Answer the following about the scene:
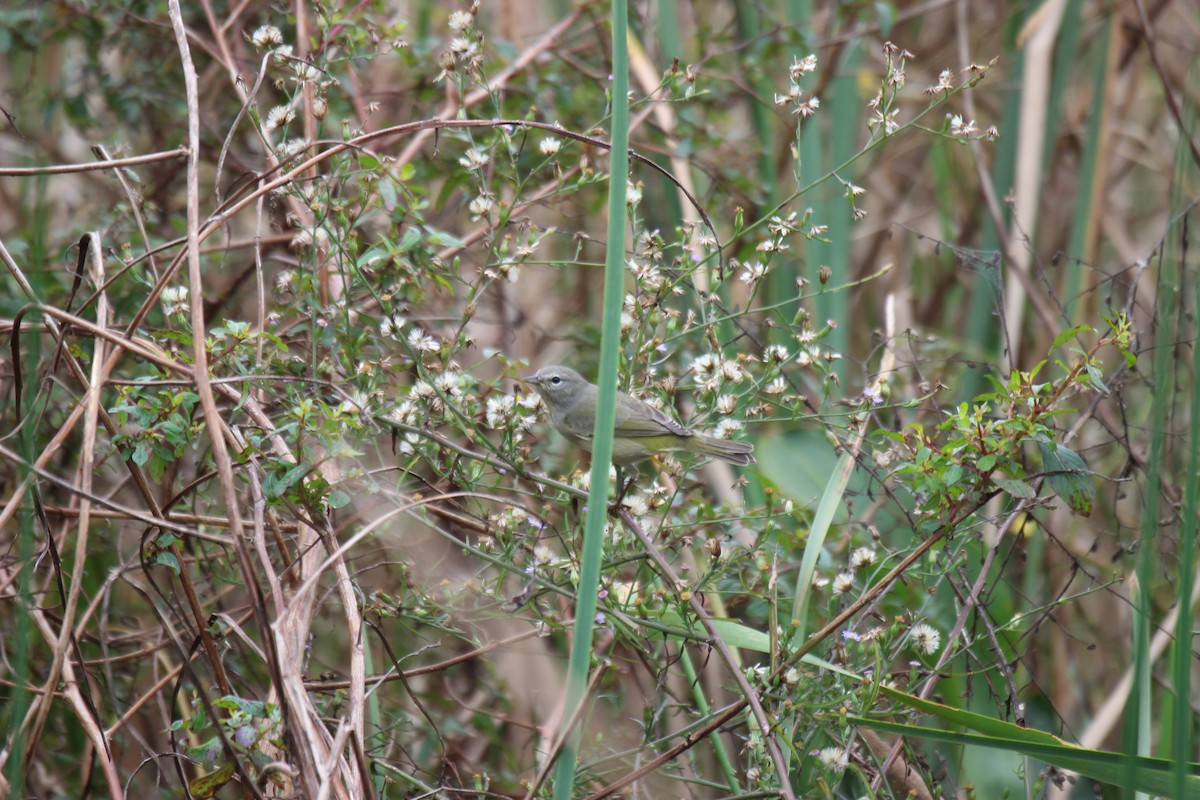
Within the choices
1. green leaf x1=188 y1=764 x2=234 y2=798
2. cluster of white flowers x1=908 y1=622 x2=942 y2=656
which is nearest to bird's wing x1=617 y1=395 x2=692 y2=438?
cluster of white flowers x1=908 y1=622 x2=942 y2=656

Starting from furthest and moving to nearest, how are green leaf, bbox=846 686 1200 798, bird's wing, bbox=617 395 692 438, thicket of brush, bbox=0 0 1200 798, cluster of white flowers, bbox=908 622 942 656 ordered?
bird's wing, bbox=617 395 692 438
cluster of white flowers, bbox=908 622 942 656
thicket of brush, bbox=0 0 1200 798
green leaf, bbox=846 686 1200 798

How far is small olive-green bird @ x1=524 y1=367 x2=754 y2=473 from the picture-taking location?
2.64 m

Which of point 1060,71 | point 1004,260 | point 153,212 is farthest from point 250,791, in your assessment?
point 1060,71

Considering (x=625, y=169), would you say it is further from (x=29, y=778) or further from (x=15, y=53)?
(x=15, y=53)

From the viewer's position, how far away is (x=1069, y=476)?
2.04 m

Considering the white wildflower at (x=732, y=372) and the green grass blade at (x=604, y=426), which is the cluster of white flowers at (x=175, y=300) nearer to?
the green grass blade at (x=604, y=426)

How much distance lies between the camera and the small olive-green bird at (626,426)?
264cm

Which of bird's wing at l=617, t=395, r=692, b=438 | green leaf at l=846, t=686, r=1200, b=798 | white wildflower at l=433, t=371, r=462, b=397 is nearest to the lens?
green leaf at l=846, t=686, r=1200, b=798

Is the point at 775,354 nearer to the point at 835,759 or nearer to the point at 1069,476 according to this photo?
the point at 1069,476

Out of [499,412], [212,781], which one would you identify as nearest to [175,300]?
[499,412]

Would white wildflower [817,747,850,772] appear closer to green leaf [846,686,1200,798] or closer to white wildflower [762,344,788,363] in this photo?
green leaf [846,686,1200,798]

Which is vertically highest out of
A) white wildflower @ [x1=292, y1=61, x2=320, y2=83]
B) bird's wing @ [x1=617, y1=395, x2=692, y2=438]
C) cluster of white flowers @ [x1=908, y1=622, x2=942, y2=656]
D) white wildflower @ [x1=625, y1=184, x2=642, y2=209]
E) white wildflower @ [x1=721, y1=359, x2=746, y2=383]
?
white wildflower @ [x1=292, y1=61, x2=320, y2=83]

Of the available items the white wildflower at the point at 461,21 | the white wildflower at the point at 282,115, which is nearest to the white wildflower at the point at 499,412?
the white wildflower at the point at 282,115

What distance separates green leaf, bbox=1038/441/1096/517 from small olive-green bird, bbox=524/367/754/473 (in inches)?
28.4
